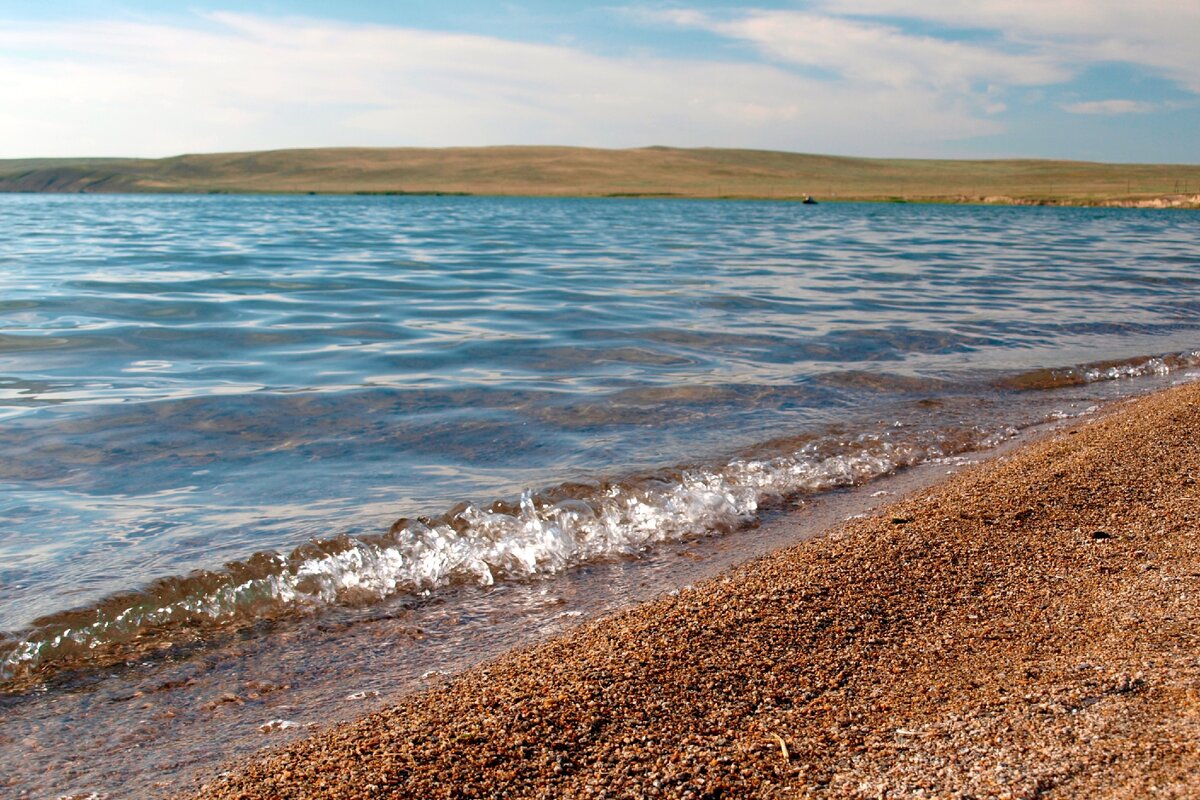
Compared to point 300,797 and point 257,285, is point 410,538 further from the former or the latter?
point 257,285

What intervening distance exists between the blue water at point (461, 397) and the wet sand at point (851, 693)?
1.50 metres

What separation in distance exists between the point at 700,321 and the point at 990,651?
9.68 meters

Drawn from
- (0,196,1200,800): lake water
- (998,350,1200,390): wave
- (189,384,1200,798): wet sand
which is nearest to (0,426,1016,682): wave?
(0,196,1200,800): lake water

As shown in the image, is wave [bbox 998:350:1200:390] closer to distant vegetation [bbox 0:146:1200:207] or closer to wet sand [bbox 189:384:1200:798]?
wet sand [bbox 189:384:1200:798]

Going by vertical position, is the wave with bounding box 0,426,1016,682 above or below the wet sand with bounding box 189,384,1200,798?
below

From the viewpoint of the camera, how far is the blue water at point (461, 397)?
5.10 m

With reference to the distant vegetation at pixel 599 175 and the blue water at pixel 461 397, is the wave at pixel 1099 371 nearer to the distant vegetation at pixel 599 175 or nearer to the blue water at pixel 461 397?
the blue water at pixel 461 397

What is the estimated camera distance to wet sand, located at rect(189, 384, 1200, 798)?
2.55 metres

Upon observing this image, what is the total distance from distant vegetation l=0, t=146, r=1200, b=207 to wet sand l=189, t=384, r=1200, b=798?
255ft

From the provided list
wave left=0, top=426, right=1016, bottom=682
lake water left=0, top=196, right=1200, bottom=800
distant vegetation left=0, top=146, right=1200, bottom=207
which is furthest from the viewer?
distant vegetation left=0, top=146, right=1200, bottom=207

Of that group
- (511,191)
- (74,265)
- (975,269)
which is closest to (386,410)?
(74,265)

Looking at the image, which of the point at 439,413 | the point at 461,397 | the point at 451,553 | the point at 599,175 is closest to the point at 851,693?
the point at 451,553

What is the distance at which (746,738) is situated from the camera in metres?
2.77

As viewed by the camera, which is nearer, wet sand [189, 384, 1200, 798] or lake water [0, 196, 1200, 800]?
wet sand [189, 384, 1200, 798]
